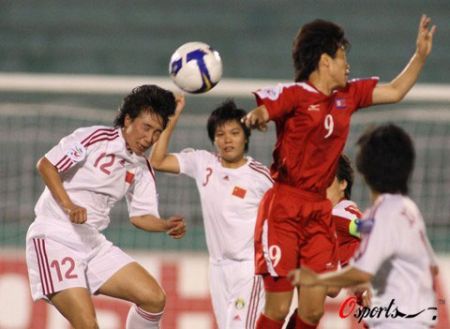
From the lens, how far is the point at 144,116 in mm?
6086

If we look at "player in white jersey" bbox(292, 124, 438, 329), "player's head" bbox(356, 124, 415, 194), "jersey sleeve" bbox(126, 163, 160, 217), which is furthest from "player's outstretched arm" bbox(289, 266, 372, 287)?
"jersey sleeve" bbox(126, 163, 160, 217)

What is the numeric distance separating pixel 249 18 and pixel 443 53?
8.17 ft

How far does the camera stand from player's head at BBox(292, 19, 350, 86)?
5637 mm

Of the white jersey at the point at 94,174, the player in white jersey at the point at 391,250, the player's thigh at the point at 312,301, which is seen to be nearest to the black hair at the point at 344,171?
the player's thigh at the point at 312,301

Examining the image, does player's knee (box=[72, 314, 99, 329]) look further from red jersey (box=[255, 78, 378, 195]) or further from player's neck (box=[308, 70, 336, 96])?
player's neck (box=[308, 70, 336, 96])

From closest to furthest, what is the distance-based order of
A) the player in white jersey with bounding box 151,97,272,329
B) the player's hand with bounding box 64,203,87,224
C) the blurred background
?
the player's hand with bounding box 64,203,87,224, the player in white jersey with bounding box 151,97,272,329, the blurred background

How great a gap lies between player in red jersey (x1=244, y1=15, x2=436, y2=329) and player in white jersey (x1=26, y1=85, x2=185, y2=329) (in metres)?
0.62

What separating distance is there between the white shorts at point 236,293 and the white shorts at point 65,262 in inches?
37.4

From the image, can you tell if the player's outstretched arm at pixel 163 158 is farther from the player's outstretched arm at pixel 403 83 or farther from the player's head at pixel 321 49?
the player's outstretched arm at pixel 403 83

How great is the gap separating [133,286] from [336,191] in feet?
4.23

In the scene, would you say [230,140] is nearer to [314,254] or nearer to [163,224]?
[163,224]

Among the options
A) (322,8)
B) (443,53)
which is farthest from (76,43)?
(443,53)

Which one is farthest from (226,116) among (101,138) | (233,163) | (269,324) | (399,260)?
(399,260)

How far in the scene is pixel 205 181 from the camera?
7.12 m
